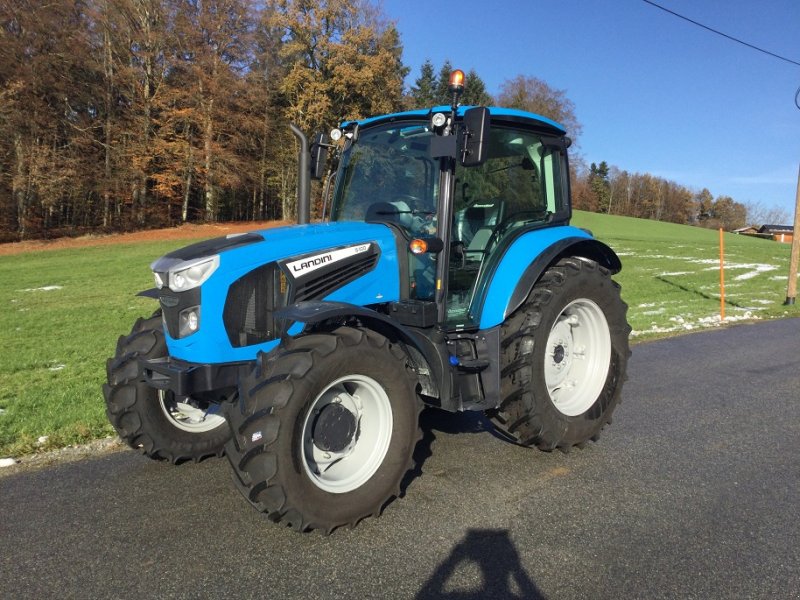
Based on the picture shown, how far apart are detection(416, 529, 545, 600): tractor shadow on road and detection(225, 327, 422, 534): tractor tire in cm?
50

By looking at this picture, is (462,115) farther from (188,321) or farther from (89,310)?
(89,310)

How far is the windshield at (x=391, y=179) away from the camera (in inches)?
147

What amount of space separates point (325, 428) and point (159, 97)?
3563cm

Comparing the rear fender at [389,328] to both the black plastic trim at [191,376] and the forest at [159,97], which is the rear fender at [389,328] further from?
the forest at [159,97]

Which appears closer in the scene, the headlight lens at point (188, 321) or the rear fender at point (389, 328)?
the rear fender at point (389, 328)

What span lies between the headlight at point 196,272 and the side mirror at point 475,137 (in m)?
1.46

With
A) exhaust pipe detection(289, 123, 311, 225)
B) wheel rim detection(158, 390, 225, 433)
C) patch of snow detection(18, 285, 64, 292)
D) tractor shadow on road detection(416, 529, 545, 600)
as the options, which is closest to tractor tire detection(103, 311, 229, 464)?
wheel rim detection(158, 390, 225, 433)

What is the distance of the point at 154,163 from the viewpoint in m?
34.9

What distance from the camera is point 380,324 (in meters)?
3.29

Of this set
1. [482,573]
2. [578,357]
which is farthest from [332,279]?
[578,357]

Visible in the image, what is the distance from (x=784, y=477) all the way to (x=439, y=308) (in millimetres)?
2434

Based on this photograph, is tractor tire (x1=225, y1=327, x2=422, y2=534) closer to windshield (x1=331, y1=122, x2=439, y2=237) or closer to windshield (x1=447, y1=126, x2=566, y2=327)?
windshield (x1=447, y1=126, x2=566, y2=327)

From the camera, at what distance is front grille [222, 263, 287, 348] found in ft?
10.2

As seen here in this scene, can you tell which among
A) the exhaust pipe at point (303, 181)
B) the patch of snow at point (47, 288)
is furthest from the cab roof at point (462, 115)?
the patch of snow at point (47, 288)
